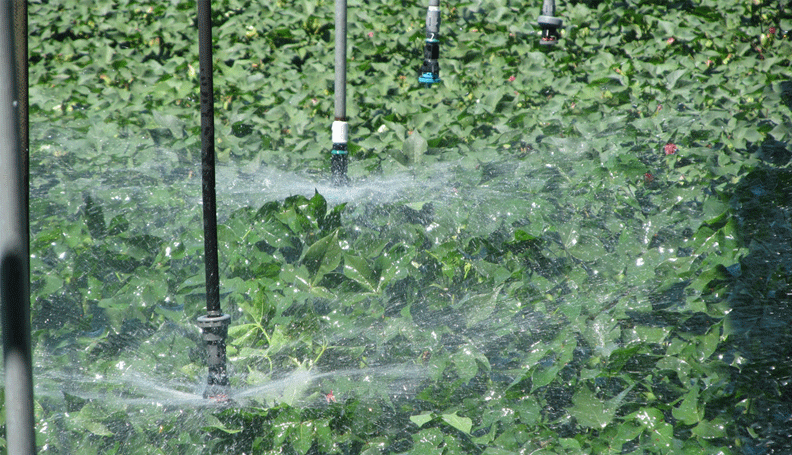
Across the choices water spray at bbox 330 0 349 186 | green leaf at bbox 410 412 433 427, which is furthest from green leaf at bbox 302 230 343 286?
water spray at bbox 330 0 349 186

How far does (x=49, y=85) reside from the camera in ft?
15.9

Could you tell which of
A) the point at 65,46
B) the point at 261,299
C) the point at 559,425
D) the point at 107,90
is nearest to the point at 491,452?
the point at 559,425

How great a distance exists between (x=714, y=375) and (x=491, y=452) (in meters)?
0.61

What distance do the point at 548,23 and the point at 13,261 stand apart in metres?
3.80

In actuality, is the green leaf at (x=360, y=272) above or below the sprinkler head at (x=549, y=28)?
below

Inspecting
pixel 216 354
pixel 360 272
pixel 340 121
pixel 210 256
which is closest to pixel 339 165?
pixel 340 121

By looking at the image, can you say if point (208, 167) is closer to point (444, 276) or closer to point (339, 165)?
point (444, 276)

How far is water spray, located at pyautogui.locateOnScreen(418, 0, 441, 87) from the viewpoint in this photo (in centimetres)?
423

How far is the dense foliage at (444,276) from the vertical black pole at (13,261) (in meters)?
0.63

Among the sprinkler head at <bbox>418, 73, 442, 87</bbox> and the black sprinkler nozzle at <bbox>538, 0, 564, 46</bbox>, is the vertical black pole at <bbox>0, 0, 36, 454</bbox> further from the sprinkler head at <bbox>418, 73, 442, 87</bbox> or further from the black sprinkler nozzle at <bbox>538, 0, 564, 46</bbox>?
the black sprinkler nozzle at <bbox>538, 0, 564, 46</bbox>

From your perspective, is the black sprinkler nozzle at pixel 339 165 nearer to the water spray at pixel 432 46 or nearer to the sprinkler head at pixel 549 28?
the water spray at pixel 432 46

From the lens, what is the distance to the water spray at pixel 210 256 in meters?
2.04

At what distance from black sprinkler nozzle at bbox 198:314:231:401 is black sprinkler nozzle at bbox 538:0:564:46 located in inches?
121

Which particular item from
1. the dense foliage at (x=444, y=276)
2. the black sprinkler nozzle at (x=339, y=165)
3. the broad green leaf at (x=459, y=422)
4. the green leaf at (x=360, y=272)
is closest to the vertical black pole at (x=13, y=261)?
the dense foliage at (x=444, y=276)
